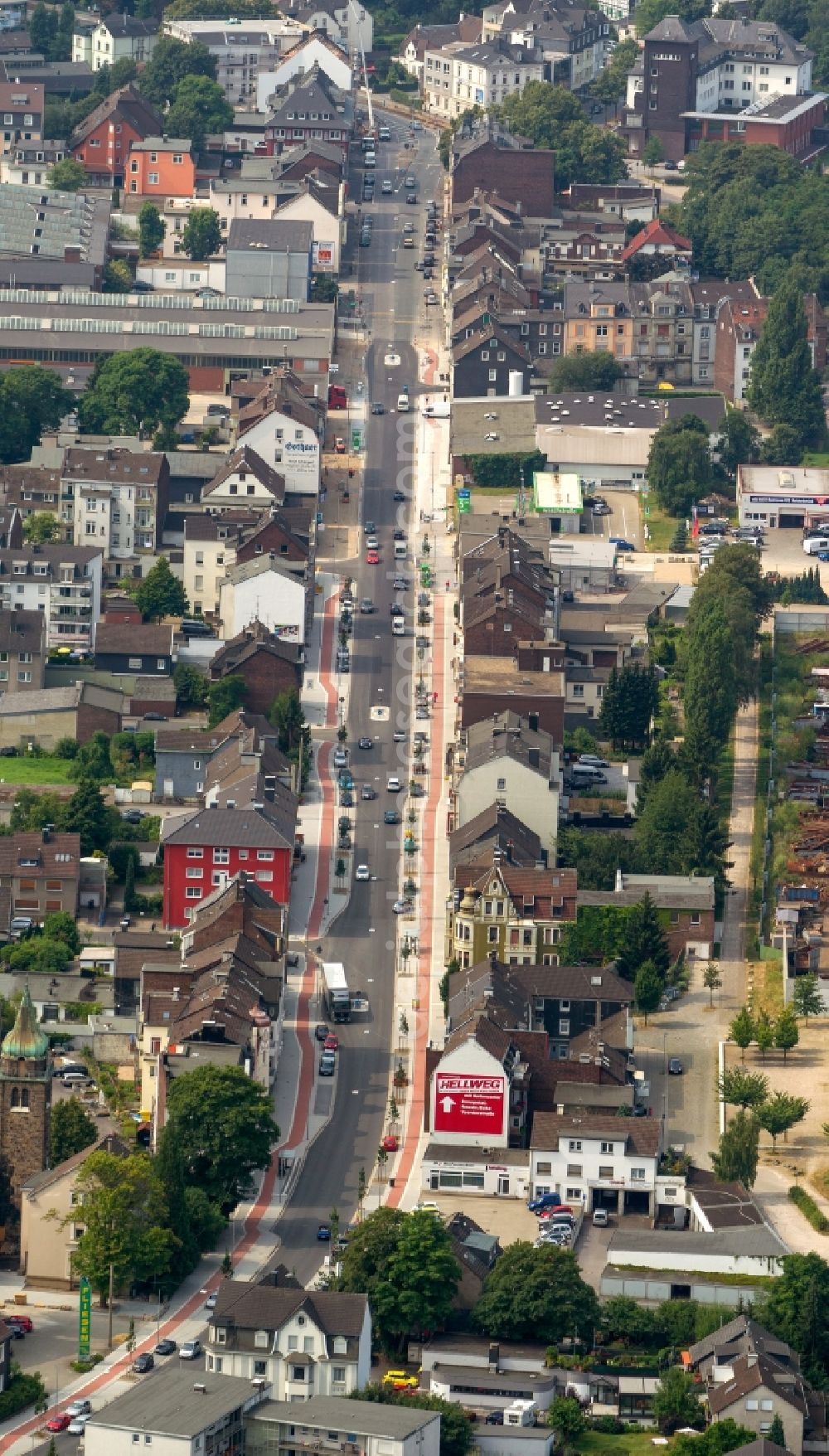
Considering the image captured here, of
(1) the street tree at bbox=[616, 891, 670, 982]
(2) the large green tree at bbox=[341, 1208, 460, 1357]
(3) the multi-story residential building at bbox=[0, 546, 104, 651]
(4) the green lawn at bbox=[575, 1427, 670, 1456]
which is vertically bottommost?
(4) the green lawn at bbox=[575, 1427, 670, 1456]

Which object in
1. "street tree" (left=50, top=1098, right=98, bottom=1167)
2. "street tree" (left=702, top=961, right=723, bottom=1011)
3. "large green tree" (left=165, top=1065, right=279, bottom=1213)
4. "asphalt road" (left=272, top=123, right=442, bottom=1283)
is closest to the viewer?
"large green tree" (left=165, top=1065, right=279, bottom=1213)

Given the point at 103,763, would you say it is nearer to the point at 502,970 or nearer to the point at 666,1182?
the point at 502,970

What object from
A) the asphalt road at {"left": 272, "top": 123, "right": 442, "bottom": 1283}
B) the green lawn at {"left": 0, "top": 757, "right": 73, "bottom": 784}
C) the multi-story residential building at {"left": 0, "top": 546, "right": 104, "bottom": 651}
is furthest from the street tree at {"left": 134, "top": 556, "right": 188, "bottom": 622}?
the green lawn at {"left": 0, "top": 757, "right": 73, "bottom": 784}

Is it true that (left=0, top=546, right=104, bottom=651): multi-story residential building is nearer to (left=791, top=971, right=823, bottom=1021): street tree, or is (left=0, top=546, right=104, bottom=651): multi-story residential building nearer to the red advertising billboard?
(left=791, top=971, right=823, bottom=1021): street tree

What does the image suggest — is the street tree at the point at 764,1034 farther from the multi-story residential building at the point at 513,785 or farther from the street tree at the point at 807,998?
the multi-story residential building at the point at 513,785

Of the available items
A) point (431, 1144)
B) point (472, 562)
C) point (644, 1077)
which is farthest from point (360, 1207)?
point (472, 562)
